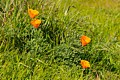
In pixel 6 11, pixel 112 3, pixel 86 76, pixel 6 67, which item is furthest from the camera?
pixel 112 3

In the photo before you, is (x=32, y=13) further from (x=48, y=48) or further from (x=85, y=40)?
(x=85, y=40)

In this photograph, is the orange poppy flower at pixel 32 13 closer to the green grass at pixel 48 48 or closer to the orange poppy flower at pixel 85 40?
the green grass at pixel 48 48

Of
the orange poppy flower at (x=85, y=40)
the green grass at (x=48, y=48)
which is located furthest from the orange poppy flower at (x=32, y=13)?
the orange poppy flower at (x=85, y=40)

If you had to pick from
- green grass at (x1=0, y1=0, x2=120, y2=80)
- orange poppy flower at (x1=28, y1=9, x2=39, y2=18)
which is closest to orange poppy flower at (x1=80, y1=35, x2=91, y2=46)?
green grass at (x1=0, y1=0, x2=120, y2=80)

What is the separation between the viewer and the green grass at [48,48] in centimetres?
305

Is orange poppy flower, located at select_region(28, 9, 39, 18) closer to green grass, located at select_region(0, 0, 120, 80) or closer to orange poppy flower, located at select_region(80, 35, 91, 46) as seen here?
green grass, located at select_region(0, 0, 120, 80)

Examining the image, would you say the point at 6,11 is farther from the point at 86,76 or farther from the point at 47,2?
the point at 86,76

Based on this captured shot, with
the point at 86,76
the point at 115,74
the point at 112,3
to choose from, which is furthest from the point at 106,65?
the point at 112,3

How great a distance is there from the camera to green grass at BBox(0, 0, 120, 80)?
305cm

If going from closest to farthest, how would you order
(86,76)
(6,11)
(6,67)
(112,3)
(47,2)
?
(6,67) → (86,76) → (6,11) → (47,2) → (112,3)

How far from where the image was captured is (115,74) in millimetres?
3424

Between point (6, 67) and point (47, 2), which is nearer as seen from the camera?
point (6, 67)

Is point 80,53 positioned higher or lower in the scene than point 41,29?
lower

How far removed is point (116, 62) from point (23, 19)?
1119 millimetres
